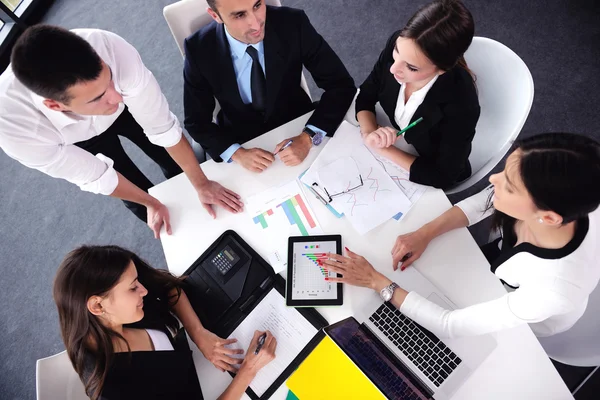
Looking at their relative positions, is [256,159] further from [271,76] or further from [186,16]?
[186,16]

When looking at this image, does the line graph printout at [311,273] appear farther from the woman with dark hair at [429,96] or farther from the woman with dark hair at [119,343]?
the woman with dark hair at [429,96]

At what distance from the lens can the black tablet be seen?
1.28 m

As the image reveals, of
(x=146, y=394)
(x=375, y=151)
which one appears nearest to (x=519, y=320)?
(x=375, y=151)

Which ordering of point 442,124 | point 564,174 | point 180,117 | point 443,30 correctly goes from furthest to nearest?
point 180,117 → point 442,124 → point 443,30 → point 564,174

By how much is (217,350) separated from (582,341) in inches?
44.5

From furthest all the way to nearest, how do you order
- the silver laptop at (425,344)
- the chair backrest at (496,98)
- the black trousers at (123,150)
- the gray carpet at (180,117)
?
the gray carpet at (180,117) < the black trousers at (123,150) < the chair backrest at (496,98) < the silver laptop at (425,344)

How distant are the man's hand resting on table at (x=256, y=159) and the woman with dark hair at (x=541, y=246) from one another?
545 millimetres

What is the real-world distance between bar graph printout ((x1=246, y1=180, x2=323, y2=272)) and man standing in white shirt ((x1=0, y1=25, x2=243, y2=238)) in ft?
0.31

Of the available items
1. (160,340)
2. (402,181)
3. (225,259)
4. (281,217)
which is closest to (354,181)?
(402,181)

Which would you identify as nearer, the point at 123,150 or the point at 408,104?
the point at 408,104

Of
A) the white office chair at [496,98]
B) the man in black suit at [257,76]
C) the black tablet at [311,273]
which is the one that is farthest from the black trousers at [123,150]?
the white office chair at [496,98]

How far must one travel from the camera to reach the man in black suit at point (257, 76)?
1491 mm

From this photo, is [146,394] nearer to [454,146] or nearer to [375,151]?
[375,151]

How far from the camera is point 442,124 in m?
1.38
